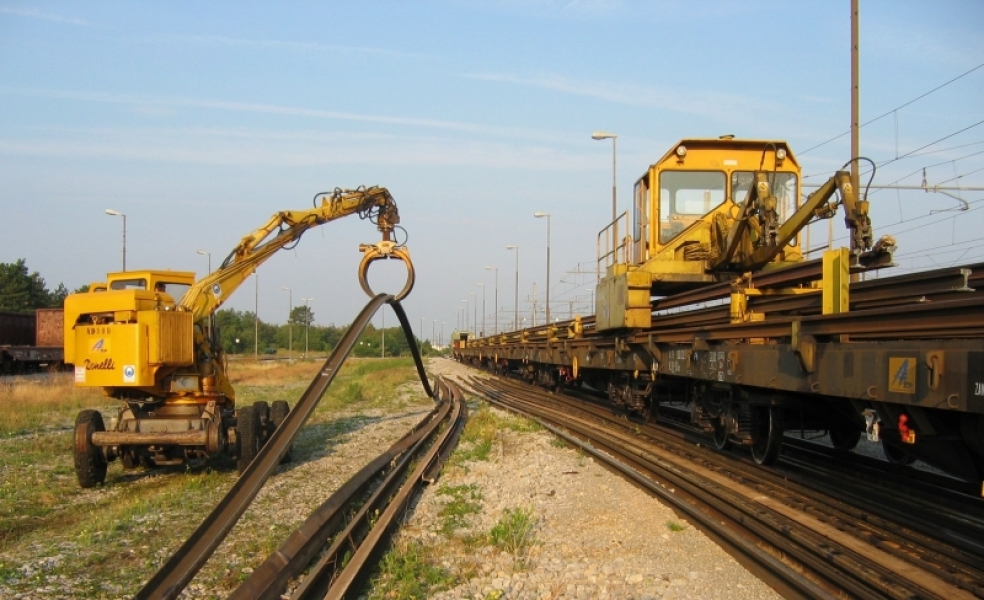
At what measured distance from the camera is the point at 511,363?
35.5 metres

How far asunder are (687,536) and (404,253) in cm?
662

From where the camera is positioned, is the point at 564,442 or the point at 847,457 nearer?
the point at 847,457

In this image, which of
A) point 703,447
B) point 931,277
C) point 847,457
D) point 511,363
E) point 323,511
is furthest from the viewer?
point 511,363

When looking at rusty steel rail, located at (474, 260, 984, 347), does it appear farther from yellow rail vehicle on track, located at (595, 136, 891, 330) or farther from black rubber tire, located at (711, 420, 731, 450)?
black rubber tire, located at (711, 420, 731, 450)

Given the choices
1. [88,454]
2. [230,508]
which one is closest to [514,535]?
[230,508]

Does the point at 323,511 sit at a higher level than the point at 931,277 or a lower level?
lower

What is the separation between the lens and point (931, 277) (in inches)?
207

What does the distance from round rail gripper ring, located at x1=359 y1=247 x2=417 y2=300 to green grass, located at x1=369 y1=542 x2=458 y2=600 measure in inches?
219

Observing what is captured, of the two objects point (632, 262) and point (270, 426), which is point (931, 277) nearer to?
point (632, 262)

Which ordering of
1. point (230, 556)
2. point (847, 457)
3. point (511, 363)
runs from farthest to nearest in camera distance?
point (511, 363)
point (847, 457)
point (230, 556)

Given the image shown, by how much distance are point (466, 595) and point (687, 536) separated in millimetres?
2221

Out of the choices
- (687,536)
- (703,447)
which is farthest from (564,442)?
(687,536)

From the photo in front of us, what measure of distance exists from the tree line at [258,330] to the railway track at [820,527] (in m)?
74.8

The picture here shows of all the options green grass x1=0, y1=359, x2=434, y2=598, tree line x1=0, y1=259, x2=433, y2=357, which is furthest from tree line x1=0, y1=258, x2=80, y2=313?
green grass x1=0, y1=359, x2=434, y2=598
